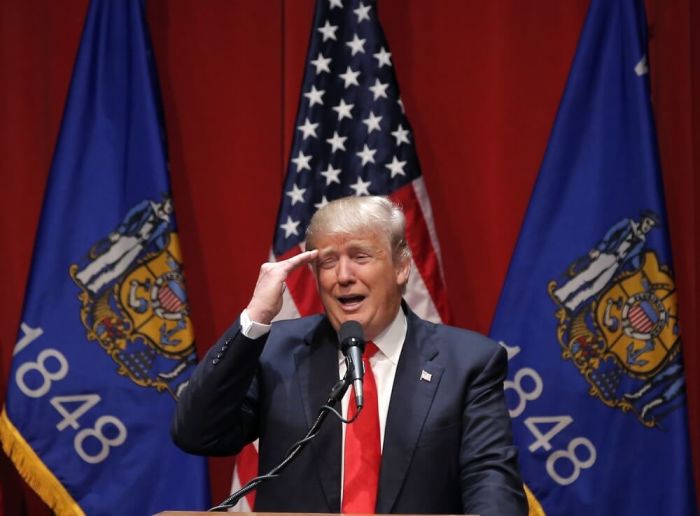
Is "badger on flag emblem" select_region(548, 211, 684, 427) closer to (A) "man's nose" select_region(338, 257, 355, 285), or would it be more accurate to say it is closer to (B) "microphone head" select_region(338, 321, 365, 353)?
(A) "man's nose" select_region(338, 257, 355, 285)

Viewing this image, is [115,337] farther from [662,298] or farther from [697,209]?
[697,209]

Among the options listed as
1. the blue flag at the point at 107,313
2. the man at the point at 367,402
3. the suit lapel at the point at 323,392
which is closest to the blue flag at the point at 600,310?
the man at the point at 367,402

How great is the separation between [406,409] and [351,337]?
41cm

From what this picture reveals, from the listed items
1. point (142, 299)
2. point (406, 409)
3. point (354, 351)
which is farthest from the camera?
point (142, 299)

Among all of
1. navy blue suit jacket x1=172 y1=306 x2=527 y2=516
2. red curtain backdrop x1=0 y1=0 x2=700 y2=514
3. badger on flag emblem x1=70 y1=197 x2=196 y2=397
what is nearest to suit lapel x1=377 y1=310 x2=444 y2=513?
navy blue suit jacket x1=172 y1=306 x2=527 y2=516

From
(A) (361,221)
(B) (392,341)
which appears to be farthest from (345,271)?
(B) (392,341)

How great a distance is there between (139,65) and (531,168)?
1661 millimetres

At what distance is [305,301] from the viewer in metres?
3.70

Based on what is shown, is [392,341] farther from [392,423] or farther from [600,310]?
[600,310]

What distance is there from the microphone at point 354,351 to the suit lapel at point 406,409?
0.37m

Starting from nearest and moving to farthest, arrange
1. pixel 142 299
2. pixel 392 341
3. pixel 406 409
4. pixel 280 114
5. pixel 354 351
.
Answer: pixel 354 351
pixel 406 409
pixel 392 341
pixel 142 299
pixel 280 114

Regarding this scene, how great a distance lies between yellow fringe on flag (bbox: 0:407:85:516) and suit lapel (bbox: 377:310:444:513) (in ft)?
5.39

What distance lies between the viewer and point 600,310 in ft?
12.0

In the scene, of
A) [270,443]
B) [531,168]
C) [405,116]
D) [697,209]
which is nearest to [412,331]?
[270,443]
